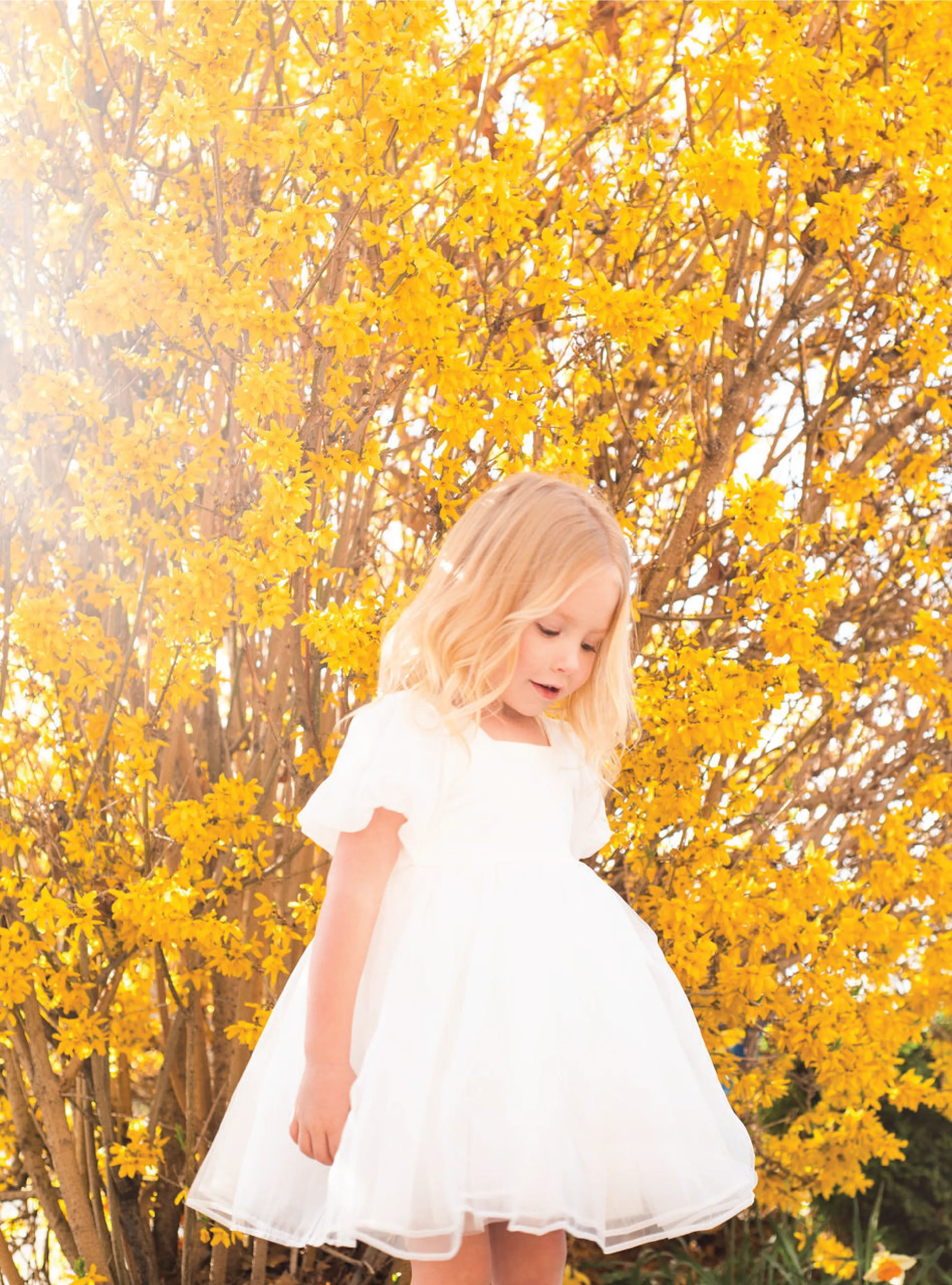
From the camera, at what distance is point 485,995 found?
1.44m

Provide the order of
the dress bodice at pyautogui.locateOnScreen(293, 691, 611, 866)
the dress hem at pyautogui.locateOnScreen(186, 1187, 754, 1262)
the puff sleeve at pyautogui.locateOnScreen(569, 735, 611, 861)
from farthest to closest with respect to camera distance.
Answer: the puff sleeve at pyautogui.locateOnScreen(569, 735, 611, 861), the dress bodice at pyautogui.locateOnScreen(293, 691, 611, 866), the dress hem at pyautogui.locateOnScreen(186, 1187, 754, 1262)

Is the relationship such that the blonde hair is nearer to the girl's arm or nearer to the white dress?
the white dress

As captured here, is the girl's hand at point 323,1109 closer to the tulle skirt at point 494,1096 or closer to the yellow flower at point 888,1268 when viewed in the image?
the tulle skirt at point 494,1096

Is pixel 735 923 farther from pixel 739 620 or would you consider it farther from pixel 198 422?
pixel 198 422

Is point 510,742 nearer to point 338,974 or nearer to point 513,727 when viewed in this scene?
point 513,727

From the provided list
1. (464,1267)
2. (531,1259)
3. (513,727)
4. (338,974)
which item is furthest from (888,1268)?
(338,974)

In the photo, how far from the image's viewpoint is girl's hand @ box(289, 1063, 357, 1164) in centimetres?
141

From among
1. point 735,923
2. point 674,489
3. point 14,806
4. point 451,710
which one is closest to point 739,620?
point 674,489

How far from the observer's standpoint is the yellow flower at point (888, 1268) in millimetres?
2750

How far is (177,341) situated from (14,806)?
3.25 feet

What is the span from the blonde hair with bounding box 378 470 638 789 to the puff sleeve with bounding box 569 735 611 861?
122 mm

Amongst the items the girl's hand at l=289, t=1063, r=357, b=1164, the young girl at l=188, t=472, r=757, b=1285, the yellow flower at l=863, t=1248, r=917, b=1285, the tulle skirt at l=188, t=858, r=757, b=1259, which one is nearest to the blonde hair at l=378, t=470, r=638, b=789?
the young girl at l=188, t=472, r=757, b=1285

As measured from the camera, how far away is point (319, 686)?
2285 millimetres

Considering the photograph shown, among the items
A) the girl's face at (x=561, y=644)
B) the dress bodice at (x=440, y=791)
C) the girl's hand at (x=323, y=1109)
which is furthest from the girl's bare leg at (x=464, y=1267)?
the girl's face at (x=561, y=644)
